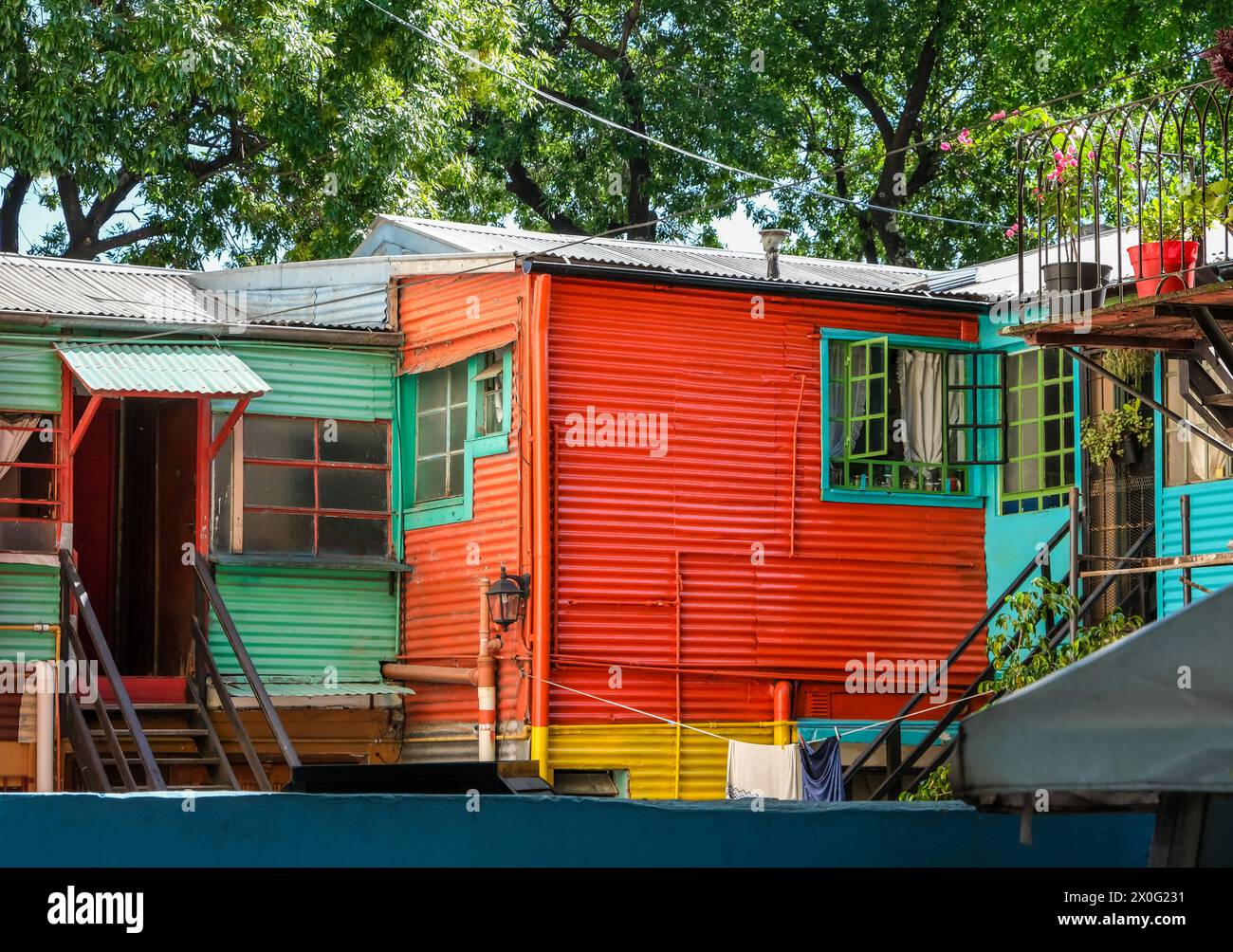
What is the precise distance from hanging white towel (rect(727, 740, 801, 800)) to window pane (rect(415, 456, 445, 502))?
3.65 m

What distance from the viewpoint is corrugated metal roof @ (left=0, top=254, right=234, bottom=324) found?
17.1 metres

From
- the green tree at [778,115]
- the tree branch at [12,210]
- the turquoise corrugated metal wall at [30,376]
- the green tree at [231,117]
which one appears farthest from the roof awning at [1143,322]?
the tree branch at [12,210]

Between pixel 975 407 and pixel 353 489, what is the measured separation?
586cm

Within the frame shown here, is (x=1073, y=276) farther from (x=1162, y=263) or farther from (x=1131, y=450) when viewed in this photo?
(x=1131, y=450)

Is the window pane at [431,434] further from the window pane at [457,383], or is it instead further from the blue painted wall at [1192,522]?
the blue painted wall at [1192,522]

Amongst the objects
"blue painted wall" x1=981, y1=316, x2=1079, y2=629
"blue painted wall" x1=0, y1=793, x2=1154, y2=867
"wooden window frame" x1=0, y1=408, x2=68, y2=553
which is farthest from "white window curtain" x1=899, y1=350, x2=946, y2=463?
"wooden window frame" x1=0, y1=408, x2=68, y2=553

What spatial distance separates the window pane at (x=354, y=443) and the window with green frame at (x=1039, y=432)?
19.1 ft

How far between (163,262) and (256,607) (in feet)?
37.5

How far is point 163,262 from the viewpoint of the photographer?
2734cm

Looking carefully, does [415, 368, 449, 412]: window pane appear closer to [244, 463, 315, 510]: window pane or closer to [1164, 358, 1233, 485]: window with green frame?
[244, 463, 315, 510]: window pane

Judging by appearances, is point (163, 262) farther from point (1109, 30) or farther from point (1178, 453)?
point (1178, 453)

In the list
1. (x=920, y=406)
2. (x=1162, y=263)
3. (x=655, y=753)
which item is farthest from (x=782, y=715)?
(x=1162, y=263)

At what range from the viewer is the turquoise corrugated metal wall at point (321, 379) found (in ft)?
57.7
